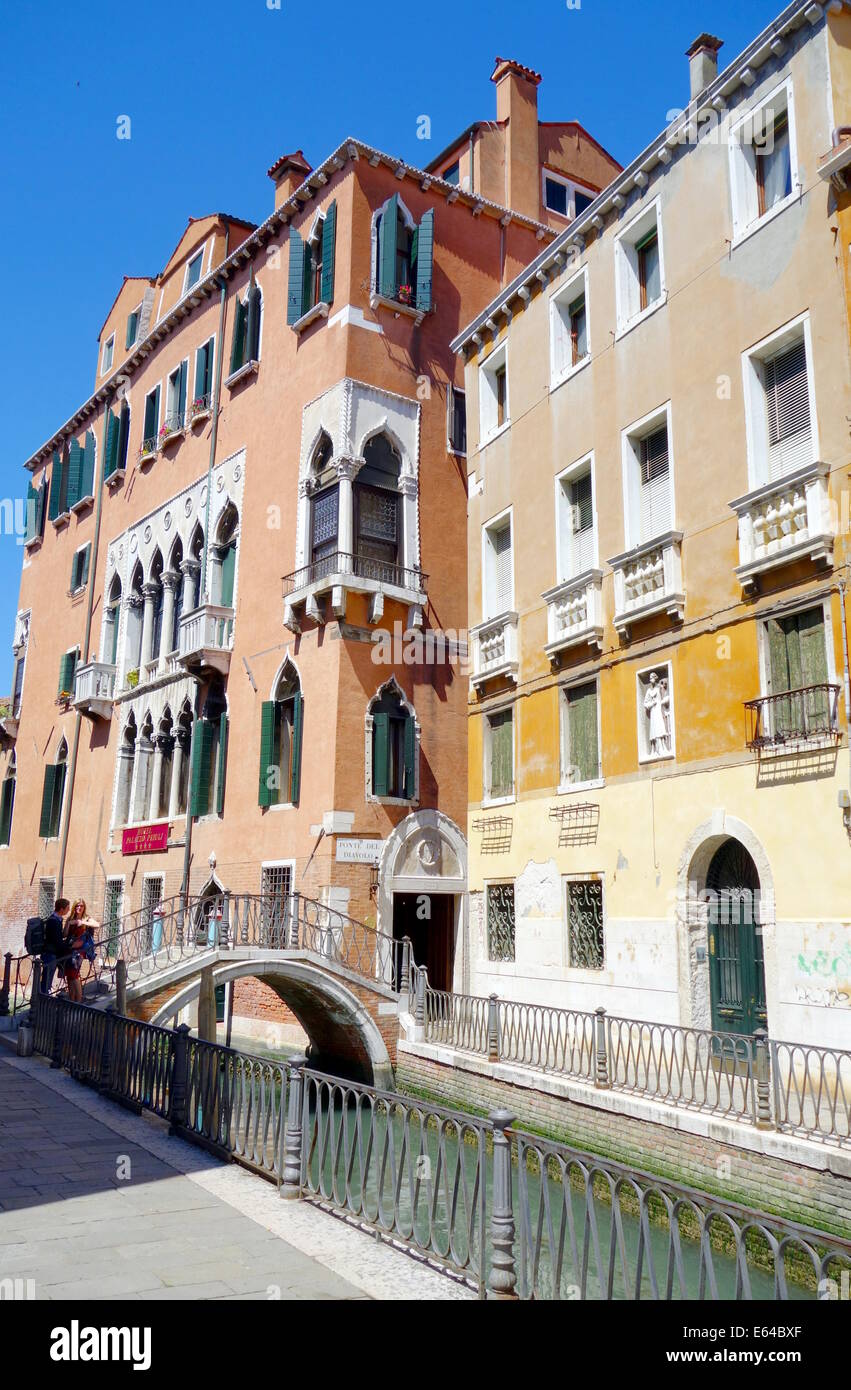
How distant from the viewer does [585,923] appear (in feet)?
49.2

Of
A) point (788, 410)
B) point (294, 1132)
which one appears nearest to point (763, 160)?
point (788, 410)

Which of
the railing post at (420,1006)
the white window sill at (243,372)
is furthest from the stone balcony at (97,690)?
the railing post at (420,1006)

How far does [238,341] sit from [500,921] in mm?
14580

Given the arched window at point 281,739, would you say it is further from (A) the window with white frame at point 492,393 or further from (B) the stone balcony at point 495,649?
(A) the window with white frame at point 492,393

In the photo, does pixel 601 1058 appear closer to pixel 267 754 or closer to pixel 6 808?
pixel 267 754

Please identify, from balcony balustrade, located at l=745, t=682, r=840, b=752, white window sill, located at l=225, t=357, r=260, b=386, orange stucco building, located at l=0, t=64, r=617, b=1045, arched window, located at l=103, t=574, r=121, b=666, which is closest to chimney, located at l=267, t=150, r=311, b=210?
orange stucco building, located at l=0, t=64, r=617, b=1045

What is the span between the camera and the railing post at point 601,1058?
12391 millimetres

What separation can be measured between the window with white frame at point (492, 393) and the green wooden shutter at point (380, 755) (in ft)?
17.5

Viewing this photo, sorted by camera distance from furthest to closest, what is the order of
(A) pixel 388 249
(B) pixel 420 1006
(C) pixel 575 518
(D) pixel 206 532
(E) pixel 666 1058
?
1. (D) pixel 206 532
2. (A) pixel 388 249
3. (B) pixel 420 1006
4. (C) pixel 575 518
5. (E) pixel 666 1058

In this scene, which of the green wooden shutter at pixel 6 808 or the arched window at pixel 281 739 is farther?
the green wooden shutter at pixel 6 808

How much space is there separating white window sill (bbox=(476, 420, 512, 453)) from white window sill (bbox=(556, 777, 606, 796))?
6.45 metres

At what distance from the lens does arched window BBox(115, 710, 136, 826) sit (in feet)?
85.7
